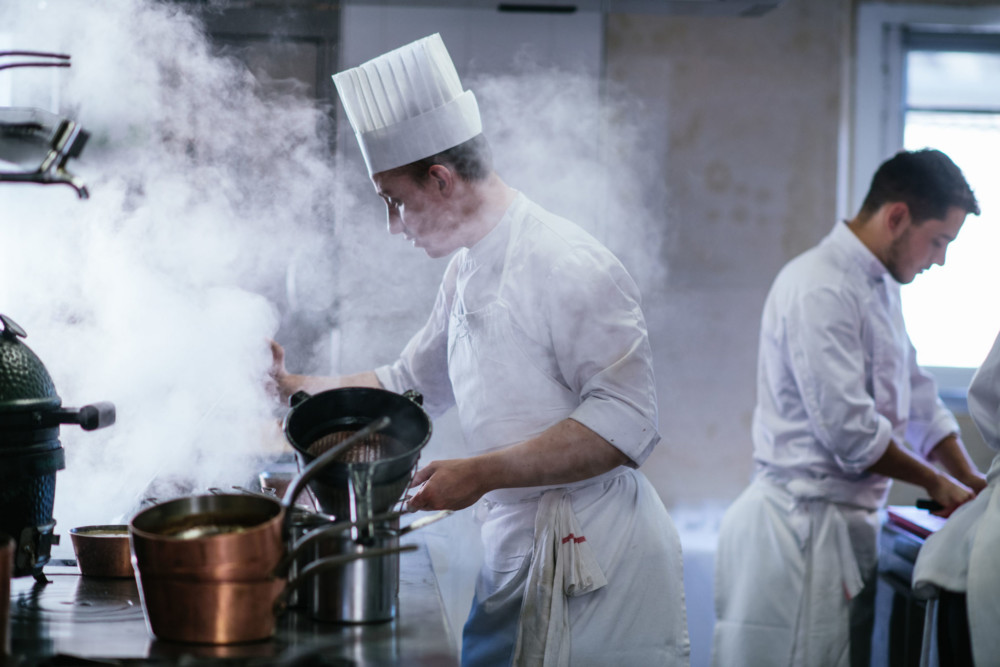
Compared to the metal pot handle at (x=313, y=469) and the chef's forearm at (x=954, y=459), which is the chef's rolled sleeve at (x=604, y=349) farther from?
the chef's forearm at (x=954, y=459)

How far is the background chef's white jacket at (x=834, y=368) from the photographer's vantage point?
8.43 ft

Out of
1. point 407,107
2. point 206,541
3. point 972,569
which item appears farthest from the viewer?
point 972,569

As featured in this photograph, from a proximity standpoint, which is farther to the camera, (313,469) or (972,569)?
(972,569)

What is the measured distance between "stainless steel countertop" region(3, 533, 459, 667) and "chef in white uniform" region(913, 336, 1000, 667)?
1391 mm

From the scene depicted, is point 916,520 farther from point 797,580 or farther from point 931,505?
point 797,580

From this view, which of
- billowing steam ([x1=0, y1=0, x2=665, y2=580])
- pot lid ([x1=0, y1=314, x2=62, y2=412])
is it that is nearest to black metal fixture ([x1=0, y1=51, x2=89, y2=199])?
pot lid ([x1=0, y1=314, x2=62, y2=412])

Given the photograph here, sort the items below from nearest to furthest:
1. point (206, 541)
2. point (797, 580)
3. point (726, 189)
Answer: point (206, 541) < point (797, 580) < point (726, 189)

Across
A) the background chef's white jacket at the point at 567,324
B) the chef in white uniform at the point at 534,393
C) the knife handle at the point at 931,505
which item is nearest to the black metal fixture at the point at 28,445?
the chef in white uniform at the point at 534,393

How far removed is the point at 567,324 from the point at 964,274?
2468 millimetres

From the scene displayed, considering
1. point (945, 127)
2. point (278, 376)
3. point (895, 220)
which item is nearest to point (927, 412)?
point (895, 220)

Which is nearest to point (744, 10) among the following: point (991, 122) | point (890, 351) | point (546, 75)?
point (546, 75)

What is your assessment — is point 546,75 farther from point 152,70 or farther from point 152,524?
point 152,524

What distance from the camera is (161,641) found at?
120 centimetres

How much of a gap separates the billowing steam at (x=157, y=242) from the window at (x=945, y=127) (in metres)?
2.13
